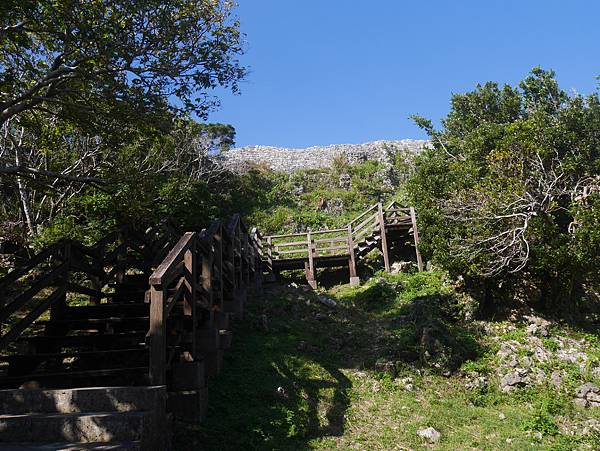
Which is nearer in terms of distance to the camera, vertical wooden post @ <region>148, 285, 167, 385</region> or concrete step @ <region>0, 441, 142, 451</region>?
concrete step @ <region>0, 441, 142, 451</region>

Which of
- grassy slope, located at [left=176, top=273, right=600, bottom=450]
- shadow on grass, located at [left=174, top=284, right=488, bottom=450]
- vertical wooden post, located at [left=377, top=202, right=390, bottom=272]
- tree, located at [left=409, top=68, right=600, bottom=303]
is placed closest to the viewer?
shadow on grass, located at [left=174, top=284, right=488, bottom=450]

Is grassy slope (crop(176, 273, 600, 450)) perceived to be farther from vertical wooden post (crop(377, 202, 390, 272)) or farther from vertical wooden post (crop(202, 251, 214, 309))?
vertical wooden post (crop(377, 202, 390, 272))

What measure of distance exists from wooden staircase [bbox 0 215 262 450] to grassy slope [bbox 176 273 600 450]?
24.2 inches

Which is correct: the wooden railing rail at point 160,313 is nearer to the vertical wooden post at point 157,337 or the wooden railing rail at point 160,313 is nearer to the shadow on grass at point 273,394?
the vertical wooden post at point 157,337

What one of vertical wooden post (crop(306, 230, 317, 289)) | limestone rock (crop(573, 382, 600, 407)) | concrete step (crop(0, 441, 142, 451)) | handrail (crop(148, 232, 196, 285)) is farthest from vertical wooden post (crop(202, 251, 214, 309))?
vertical wooden post (crop(306, 230, 317, 289))

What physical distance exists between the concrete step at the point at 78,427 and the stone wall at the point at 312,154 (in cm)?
2966

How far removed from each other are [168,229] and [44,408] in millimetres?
6173

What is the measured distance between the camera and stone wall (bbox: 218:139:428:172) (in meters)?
37.3

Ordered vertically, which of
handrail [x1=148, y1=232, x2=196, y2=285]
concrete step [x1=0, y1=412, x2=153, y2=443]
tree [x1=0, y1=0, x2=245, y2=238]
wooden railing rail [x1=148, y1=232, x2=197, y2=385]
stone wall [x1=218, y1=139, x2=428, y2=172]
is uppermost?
stone wall [x1=218, y1=139, x2=428, y2=172]

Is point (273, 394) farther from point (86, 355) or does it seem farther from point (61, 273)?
point (61, 273)

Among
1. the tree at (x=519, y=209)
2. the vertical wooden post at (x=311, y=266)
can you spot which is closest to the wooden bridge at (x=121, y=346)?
the tree at (x=519, y=209)

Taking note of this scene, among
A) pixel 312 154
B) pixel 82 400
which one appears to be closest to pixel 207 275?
pixel 82 400

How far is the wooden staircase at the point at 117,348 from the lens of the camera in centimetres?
443

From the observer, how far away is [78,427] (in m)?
4.38
